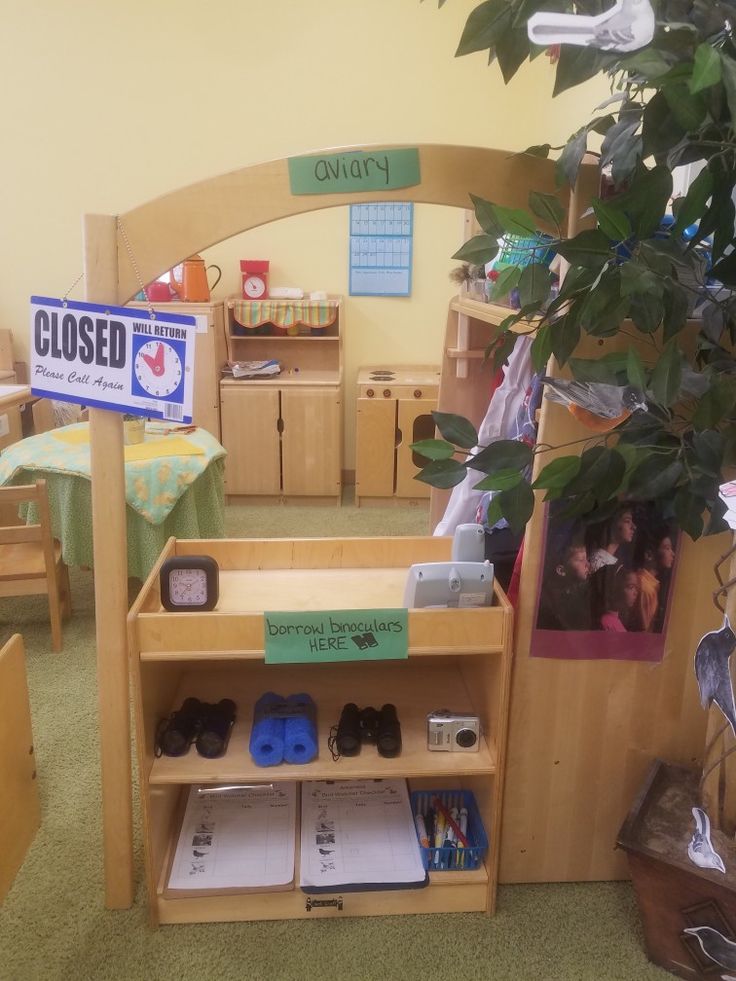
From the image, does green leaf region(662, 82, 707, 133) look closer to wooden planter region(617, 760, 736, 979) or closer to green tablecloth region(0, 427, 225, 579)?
wooden planter region(617, 760, 736, 979)

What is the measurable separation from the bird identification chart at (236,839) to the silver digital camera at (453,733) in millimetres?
→ 445

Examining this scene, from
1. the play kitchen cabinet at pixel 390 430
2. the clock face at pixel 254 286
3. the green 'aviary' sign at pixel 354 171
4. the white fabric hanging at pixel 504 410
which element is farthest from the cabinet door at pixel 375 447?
the green 'aviary' sign at pixel 354 171

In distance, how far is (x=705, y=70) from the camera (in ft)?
2.69

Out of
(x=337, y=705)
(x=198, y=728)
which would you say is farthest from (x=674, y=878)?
(x=198, y=728)

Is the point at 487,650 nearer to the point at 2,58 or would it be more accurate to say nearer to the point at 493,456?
the point at 493,456

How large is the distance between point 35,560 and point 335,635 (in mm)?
1820

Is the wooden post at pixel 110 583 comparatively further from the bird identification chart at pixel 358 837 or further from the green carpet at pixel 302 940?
the bird identification chart at pixel 358 837

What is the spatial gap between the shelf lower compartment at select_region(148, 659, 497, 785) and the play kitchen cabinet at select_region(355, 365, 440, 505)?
2464mm

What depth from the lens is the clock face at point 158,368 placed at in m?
1.45

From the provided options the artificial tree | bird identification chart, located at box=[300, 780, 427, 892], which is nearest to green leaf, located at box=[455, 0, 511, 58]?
the artificial tree

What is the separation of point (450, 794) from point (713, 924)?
63cm

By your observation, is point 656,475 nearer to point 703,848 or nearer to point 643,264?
point 643,264

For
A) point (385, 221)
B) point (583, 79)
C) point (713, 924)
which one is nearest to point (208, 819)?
point (713, 924)

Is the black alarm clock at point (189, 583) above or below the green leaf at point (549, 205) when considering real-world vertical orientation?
below
